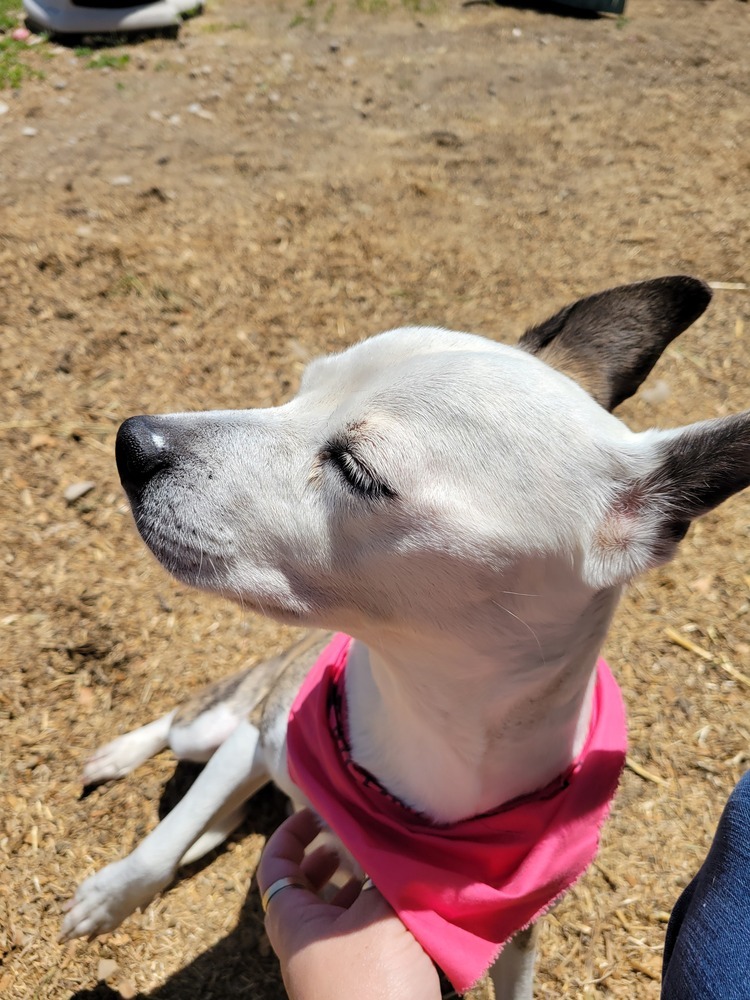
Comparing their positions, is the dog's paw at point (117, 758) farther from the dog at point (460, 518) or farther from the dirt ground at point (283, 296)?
the dog at point (460, 518)

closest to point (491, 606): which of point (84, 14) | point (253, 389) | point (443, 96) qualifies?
point (253, 389)

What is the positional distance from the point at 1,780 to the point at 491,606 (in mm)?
2158

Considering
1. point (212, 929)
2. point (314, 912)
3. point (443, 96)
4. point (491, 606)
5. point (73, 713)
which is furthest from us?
point (443, 96)

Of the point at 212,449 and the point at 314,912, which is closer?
the point at 212,449

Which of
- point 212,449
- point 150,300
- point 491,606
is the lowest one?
point 150,300

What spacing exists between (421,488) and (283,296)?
3.31 m

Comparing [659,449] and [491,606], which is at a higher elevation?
[659,449]

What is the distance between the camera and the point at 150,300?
177 inches

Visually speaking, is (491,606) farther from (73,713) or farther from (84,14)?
(84,14)

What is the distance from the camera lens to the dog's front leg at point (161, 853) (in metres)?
2.44

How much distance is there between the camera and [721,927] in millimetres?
1544

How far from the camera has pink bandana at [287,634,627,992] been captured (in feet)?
6.50

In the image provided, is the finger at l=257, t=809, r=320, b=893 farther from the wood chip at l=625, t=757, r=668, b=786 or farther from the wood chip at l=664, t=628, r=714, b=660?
the wood chip at l=664, t=628, r=714, b=660

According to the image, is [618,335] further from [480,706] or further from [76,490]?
[76,490]
